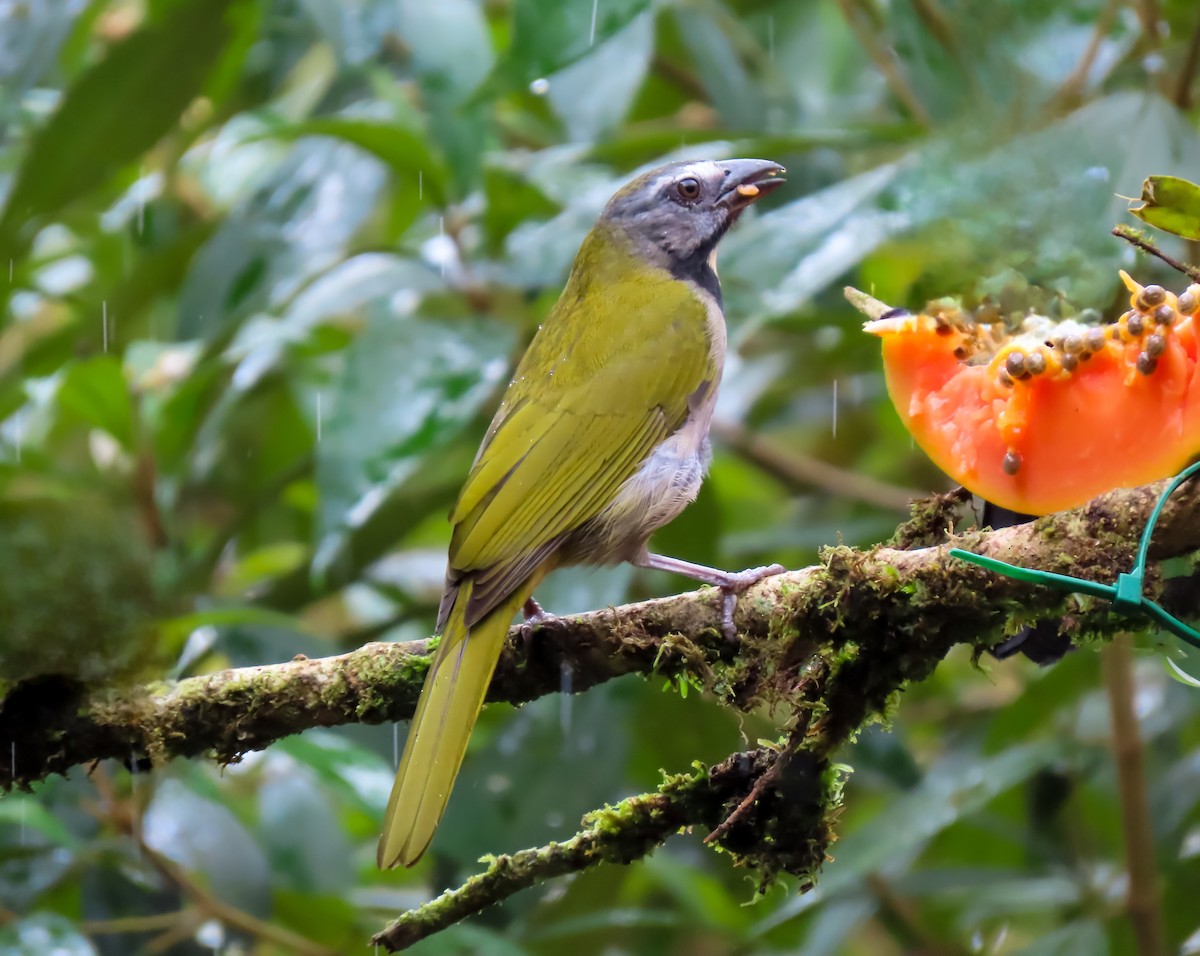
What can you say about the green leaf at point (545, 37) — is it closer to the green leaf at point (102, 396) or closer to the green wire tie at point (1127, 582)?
the green leaf at point (102, 396)

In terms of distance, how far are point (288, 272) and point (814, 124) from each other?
5.51 ft

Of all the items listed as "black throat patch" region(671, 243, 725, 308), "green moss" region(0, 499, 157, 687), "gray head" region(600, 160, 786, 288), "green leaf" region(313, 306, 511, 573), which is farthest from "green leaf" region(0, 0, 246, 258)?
"green moss" region(0, 499, 157, 687)

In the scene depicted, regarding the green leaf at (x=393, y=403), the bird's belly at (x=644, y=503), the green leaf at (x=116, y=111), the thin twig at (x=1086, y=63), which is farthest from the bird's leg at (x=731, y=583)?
the green leaf at (x=116, y=111)

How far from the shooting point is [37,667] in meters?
1.79

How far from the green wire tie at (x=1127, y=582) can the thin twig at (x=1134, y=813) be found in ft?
5.39

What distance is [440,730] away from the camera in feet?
5.98

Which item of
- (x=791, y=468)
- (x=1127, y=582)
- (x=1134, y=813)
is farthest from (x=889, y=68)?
(x=1127, y=582)

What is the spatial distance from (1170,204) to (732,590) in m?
0.74

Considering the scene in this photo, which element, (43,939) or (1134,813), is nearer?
(43,939)

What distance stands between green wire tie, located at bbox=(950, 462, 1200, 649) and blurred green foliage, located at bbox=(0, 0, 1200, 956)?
0.91 meters

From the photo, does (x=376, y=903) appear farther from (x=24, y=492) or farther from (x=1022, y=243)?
(x=1022, y=243)

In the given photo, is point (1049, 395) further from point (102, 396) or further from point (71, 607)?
point (102, 396)

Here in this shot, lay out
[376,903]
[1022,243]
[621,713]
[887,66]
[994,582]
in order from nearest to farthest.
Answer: [994,582] → [1022,243] → [621,713] → [376,903] → [887,66]

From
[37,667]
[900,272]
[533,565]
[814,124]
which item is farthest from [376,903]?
[814,124]
